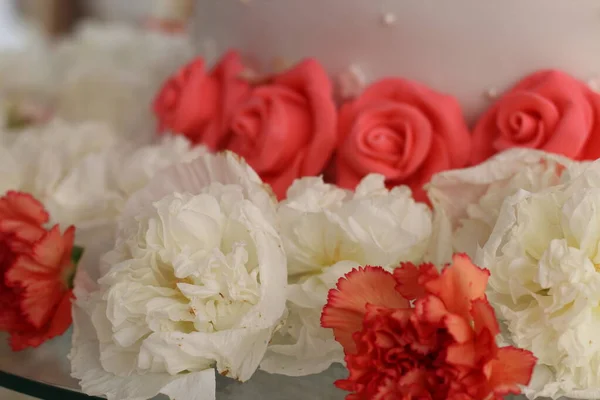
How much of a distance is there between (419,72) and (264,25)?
16cm

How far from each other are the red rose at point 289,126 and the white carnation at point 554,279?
0.64 feet

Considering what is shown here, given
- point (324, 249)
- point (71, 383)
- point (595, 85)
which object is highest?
point (595, 85)

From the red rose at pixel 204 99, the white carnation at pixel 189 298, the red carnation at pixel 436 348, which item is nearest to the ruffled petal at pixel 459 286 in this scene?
the red carnation at pixel 436 348

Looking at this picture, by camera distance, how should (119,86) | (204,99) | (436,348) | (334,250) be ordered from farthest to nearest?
(119,86) < (204,99) < (334,250) < (436,348)

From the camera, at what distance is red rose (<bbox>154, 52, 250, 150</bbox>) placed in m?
0.65

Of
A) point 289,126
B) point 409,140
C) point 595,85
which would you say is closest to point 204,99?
point 289,126

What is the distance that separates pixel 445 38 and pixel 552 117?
110 millimetres

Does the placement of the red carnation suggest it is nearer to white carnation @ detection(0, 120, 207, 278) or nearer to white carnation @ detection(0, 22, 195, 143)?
white carnation @ detection(0, 120, 207, 278)

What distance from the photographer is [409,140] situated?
1.73ft

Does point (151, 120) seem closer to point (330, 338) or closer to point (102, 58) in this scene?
point (102, 58)

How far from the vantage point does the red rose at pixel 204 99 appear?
0.65 metres

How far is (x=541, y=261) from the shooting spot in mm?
385

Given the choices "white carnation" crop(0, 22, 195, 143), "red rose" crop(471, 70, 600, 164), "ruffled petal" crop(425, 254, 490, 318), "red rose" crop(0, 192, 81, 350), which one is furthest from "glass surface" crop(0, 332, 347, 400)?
"white carnation" crop(0, 22, 195, 143)

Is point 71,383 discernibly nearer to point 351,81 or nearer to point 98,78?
point 351,81
